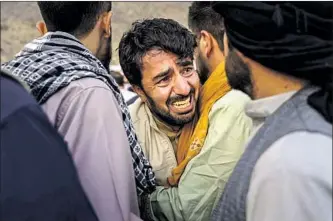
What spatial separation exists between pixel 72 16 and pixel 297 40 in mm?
961

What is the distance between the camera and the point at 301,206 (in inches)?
63.1

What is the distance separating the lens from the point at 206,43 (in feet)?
9.07

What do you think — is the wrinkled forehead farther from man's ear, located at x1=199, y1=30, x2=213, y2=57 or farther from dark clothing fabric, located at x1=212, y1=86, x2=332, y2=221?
dark clothing fabric, located at x1=212, y1=86, x2=332, y2=221

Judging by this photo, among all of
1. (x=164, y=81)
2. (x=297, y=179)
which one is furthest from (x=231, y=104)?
(x=297, y=179)

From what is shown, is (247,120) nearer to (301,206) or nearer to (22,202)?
(301,206)

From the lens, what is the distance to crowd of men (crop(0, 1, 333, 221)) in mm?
1636

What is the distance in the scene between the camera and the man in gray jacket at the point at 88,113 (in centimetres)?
201

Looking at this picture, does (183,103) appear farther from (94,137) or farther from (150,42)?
(94,137)

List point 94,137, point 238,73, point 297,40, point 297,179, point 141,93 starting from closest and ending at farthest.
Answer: point 297,179
point 297,40
point 238,73
point 94,137
point 141,93

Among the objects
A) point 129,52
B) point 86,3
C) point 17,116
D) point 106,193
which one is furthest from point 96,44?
point 17,116

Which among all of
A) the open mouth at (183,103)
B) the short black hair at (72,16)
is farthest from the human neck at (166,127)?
the short black hair at (72,16)

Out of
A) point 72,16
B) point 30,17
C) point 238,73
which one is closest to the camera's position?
point 238,73

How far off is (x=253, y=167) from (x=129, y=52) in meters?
1.18

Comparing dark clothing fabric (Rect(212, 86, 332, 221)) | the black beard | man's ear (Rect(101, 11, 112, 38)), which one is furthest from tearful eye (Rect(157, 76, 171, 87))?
dark clothing fabric (Rect(212, 86, 332, 221))
